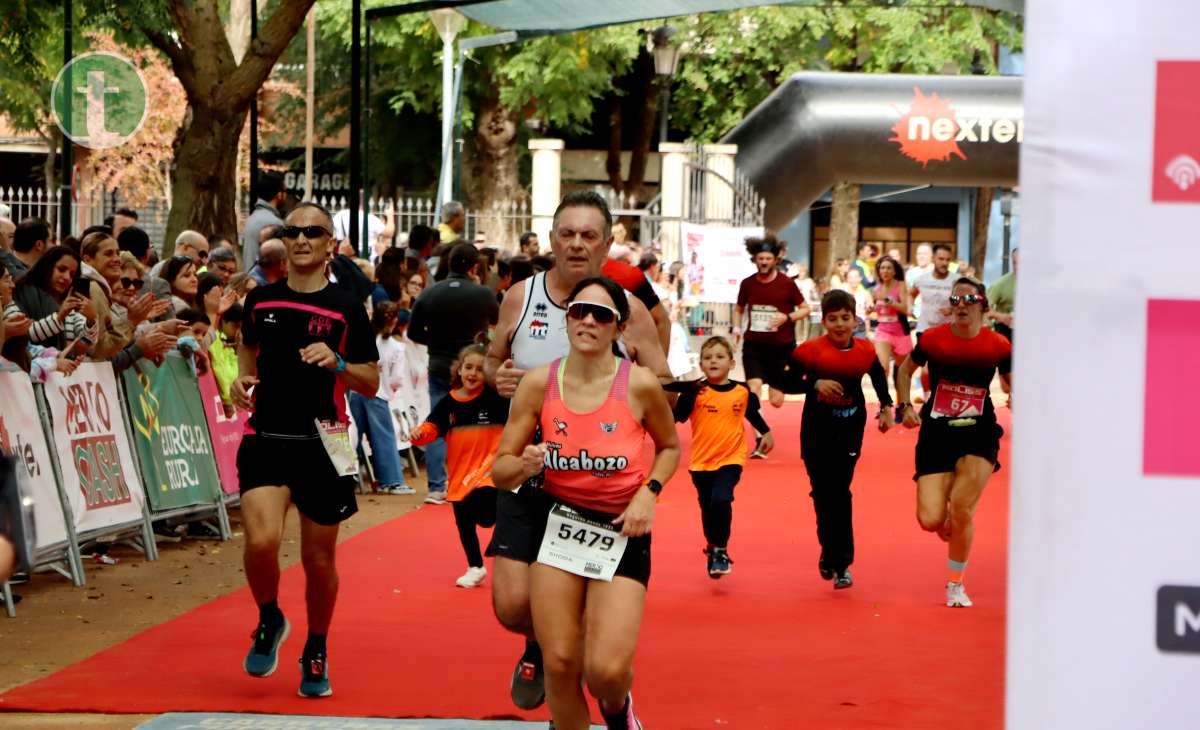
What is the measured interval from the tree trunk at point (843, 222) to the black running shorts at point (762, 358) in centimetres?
2415

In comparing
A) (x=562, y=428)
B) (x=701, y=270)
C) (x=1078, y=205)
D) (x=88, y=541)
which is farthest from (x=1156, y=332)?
Answer: (x=701, y=270)

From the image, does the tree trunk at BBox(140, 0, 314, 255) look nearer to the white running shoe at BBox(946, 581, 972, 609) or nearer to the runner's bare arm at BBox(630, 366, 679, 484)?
the white running shoe at BBox(946, 581, 972, 609)

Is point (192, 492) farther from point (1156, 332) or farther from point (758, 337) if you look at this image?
point (1156, 332)

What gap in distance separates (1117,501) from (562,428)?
10.9 feet

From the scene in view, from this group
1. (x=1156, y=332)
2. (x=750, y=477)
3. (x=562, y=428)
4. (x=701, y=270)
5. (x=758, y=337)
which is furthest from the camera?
(x=701, y=270)

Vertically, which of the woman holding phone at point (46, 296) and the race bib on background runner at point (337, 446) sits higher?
the woman holding phone at point (46, 296)

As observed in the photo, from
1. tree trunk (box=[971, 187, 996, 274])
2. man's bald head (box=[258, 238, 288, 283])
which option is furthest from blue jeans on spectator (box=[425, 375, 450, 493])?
tree trunk (box=[971, 187, 996, 274])

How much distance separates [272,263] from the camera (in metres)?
12.7

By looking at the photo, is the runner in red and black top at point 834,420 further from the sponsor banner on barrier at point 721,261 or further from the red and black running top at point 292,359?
the sponsor banner on barrier at point 721,261

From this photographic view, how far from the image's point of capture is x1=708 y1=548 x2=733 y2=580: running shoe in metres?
10.9

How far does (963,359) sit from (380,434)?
6.62 meters

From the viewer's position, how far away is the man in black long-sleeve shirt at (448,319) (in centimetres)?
1380

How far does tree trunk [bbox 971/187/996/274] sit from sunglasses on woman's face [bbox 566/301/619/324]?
4010cm

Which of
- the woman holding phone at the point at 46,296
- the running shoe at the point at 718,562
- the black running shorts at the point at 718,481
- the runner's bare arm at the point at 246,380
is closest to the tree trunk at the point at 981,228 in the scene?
the black running shorts at the point at 718,481
